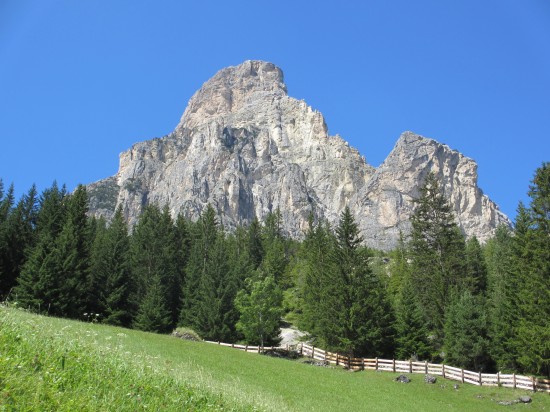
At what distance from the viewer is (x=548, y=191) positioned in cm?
3434

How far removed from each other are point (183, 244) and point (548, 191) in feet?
178

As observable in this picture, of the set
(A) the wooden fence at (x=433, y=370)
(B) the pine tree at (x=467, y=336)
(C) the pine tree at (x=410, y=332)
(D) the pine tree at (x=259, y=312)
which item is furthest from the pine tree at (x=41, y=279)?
(B) the pine tree at (x=467, y=336)

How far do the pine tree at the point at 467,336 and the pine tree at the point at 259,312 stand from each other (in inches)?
682

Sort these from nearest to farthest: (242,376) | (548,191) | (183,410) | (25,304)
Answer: (183,410) < (242,376) < (548,191) < (25,304)

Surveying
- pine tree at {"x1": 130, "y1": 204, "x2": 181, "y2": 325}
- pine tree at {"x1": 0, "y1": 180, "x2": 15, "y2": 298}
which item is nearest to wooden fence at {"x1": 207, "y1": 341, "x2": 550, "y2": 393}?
pine tree at {"x1": 130, "y1": 204, "x2": 181, "y2": 325}

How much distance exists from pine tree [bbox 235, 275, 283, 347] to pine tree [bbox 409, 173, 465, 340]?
15.8 meters

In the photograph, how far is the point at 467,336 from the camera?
37.4 m

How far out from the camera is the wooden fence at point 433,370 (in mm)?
31250

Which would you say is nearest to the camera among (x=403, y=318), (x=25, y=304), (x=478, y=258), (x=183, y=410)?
(x=183, y=410)

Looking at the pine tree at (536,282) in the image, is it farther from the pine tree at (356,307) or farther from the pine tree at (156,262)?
the pine tree at (156,262)

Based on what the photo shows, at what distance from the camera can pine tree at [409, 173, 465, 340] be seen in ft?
149

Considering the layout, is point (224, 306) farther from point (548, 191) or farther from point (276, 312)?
point (548, 191)

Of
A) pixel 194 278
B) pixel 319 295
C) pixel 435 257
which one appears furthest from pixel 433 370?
pixel 194 278

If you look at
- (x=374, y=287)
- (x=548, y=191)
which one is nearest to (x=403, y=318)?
(x=374, y=287)
